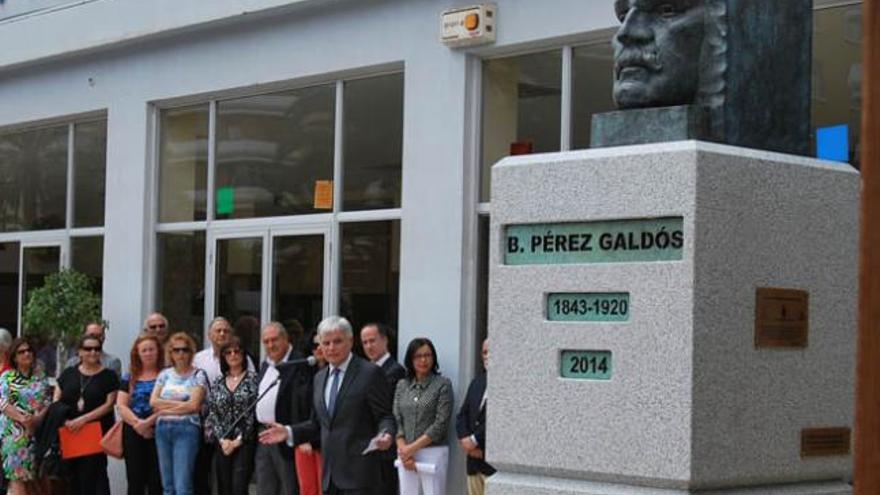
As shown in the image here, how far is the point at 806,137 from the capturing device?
5.98 meters

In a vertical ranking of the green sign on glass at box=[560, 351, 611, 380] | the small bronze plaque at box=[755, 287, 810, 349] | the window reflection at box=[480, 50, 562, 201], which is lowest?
the green sign on glass at box=[560, 351, 611, 380]

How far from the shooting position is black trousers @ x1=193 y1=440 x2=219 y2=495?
46.1 ft

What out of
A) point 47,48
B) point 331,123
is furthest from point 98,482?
point 47,48

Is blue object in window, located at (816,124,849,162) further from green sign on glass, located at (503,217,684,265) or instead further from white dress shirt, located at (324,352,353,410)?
green sign on glass, located at (503,217,684,265)

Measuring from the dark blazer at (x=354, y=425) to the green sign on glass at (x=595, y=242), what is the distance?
6.42m

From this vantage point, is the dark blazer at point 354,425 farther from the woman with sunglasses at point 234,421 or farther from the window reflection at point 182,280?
the window reflection at point 182,280

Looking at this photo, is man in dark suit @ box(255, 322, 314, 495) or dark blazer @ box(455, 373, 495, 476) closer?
dark blazer @ box(455, 373, 495, 476)

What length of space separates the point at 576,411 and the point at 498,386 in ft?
1.29

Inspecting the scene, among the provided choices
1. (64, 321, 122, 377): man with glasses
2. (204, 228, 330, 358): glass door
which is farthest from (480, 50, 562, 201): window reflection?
(64, 321, 122, 377): man with glasses

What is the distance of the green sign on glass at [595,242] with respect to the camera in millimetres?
5367

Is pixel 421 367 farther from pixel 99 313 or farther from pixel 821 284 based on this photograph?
pixel 821 284

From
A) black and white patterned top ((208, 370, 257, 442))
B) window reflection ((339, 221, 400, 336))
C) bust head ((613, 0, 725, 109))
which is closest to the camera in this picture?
bust head ((613, 0, 725, 109))

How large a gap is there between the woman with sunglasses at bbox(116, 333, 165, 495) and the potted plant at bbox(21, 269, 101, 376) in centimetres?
224

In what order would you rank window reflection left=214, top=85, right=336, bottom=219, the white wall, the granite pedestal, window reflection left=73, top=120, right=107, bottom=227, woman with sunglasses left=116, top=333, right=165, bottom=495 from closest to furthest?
the granite pedestal → the white wall → woman with sunglasses left=116, top=333, right=165, bottom=495 → window reflection left=214, top=85, right=336, bottom=219 → window reflection left=73, top=120, right=107, bottom=227
